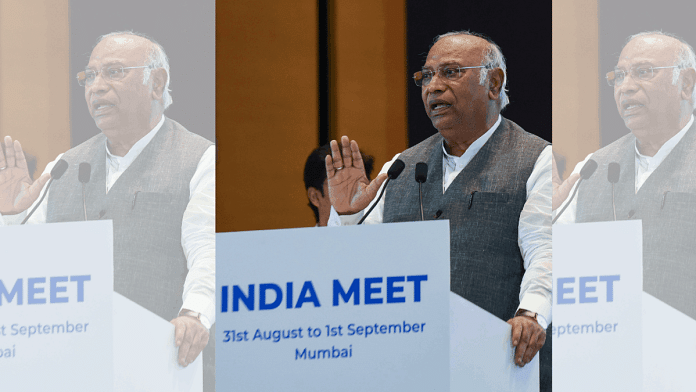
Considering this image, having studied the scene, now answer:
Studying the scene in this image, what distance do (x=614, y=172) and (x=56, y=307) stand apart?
3.12m

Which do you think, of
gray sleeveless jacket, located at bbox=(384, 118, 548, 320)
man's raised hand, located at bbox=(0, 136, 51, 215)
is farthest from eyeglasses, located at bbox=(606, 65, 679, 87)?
man's raised hand, located at bbox=(0, 136, 51, 215)

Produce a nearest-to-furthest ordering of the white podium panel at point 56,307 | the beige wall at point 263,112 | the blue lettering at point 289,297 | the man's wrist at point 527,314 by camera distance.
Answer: the white podium panel at point 56,307
the beige wall at point 263,112
the blue lettering at point 289,297
the man's wrist at point 527,314

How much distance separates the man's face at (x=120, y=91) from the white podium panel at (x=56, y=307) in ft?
1.61

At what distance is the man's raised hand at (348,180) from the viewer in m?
4.00

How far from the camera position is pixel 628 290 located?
458cm

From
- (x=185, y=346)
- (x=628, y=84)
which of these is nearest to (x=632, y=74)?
(x=628, y=84)

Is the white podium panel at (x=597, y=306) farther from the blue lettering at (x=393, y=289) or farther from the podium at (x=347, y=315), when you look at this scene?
the blue lettering at (x=393, y=289)

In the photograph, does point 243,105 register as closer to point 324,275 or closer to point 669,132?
Answer: point 324,275

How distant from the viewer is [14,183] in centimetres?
371

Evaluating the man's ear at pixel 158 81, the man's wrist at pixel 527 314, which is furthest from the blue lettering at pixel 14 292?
the man's wrist at pixel 527 314

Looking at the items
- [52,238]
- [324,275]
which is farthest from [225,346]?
[52,238]

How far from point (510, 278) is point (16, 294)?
2433 mm

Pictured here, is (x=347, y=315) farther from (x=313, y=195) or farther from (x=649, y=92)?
(x=649, y=92)

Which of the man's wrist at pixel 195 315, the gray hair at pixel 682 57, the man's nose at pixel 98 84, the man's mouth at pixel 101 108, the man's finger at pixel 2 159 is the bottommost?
the man's wrist at pixel 195 315
